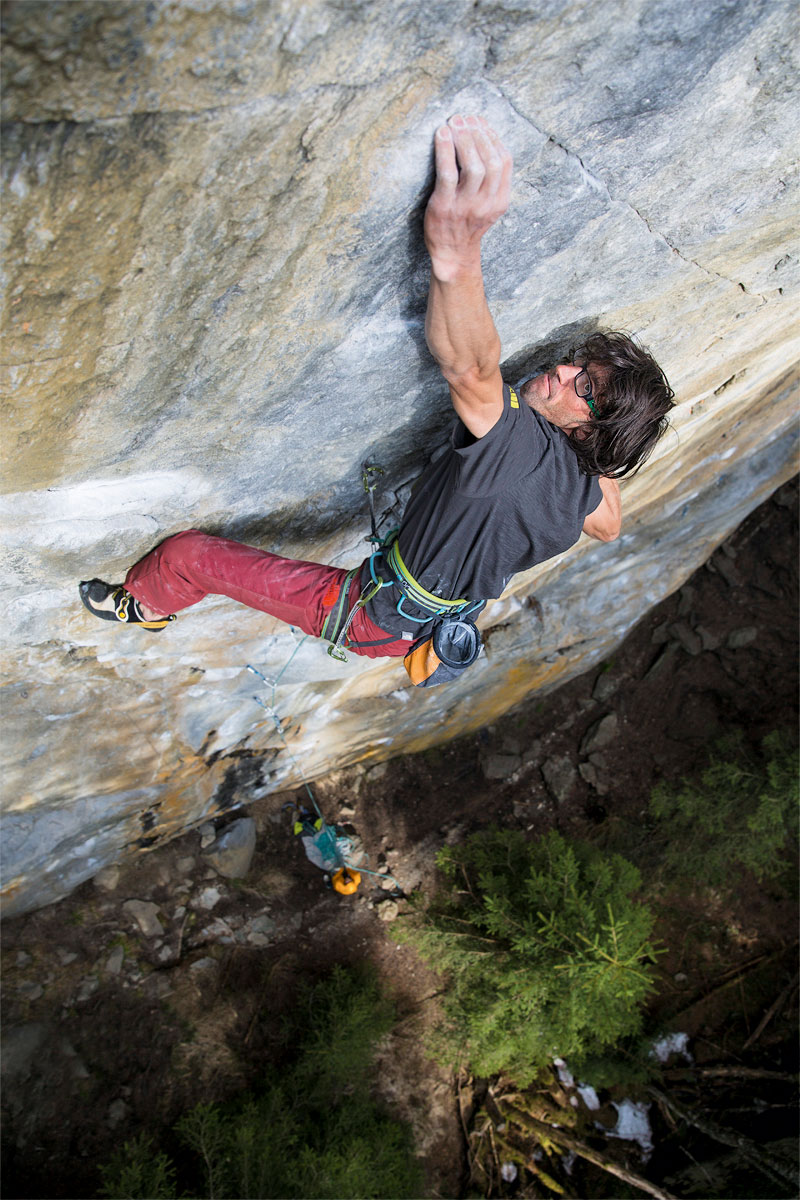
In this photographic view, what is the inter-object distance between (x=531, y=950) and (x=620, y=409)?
3661mm

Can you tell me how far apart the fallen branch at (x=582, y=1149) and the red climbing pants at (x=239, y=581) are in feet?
15.1

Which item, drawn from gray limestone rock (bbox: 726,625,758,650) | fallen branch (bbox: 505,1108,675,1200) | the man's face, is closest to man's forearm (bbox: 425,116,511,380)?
the man's face

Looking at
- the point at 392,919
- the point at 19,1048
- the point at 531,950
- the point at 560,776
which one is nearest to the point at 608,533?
the point at 531,950

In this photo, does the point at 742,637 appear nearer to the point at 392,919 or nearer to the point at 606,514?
the point at 392,919

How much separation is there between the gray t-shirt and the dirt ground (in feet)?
11.6

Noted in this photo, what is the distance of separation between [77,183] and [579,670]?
227 inches

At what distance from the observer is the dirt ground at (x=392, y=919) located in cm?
440

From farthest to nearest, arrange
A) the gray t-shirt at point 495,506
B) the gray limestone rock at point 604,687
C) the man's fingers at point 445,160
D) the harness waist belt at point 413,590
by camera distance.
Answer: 1. the gray limestone rock at point 604,687
2. the harness waist belt at point 413,590
3. the gray t-shirt at point 495,506
4. the man's fingers at point 445,160

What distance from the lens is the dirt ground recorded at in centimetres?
440

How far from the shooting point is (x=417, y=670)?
8.69 feet

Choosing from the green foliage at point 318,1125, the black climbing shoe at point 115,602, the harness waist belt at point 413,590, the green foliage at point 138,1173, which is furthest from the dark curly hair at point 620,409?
the green foliage at point 138,1173

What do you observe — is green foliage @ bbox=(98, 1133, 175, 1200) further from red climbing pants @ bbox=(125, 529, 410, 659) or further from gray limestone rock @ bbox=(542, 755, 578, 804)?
gray limestone rock @ bbox=(542, 755, 578, 804)

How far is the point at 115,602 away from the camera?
105 inches

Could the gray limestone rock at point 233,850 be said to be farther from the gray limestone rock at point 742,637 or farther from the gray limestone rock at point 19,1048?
the gray limestone rock at point 742,637
